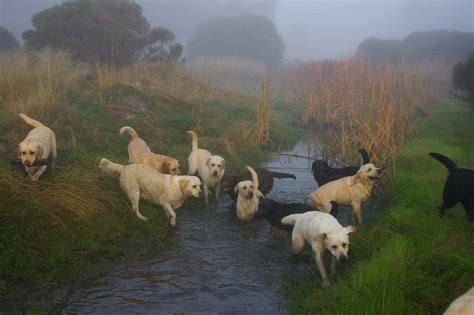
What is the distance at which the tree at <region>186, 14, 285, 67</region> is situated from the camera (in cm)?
4969

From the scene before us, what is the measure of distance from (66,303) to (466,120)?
1347 centimetres

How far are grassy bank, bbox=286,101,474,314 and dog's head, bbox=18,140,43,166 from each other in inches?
172

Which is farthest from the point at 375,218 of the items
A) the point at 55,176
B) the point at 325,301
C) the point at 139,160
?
the point at 55,176

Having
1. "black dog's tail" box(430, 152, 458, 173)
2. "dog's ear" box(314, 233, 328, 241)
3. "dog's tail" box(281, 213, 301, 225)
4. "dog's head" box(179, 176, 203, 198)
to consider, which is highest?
"black dog's tail" box(430, 152, 458, 173)

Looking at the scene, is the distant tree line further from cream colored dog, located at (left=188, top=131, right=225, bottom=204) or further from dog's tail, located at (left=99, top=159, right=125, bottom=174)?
dog's tail, located at (left=99, top=159, right=125, bottom=174)

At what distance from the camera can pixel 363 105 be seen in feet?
36.6

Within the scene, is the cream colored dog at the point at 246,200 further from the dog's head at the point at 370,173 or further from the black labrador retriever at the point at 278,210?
the dog's head at the point at 370,173

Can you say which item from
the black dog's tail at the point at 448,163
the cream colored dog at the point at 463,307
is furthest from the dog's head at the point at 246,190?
the cream colored dog at the point at 463,307

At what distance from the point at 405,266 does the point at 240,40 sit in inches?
1924

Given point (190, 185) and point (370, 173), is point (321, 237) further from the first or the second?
point (190, 185)

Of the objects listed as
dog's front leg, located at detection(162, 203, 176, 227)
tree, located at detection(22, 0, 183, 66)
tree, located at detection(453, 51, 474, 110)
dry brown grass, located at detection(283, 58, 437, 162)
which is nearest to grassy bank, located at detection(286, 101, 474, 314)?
dry brown grass, located at detection(283, 58, 437, 162)

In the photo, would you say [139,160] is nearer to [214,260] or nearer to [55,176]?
[55,176]

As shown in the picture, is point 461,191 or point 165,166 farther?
point 165,166

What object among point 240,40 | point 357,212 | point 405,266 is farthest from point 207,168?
point 240,40
